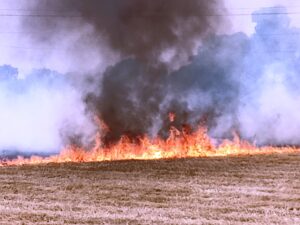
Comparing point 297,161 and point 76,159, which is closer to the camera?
point 297,161

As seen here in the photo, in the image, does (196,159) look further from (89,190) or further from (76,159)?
(89,190)

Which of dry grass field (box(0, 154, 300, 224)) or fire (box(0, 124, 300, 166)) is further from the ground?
fire (box(0, 124, 300, 166))

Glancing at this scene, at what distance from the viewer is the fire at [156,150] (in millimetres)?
29219

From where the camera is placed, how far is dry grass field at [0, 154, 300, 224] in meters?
14.0

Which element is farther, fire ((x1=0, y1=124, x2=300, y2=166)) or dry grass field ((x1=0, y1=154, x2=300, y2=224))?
fire ((x1=0, y1=124, x2=300, y2=166))

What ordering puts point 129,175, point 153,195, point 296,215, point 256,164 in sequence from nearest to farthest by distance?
point 296,215 → point 153,195 → point 129,175 → point 256,164

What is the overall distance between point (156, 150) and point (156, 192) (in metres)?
11.7

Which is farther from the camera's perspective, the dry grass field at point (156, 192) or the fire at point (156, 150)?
the fire at point (156, 150)

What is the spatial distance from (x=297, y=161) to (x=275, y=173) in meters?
3.97

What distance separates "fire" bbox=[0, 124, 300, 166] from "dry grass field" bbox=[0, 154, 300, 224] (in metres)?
2.76

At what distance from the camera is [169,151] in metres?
30.0

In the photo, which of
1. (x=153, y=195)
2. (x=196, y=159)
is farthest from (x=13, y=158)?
(x=153, y=195)

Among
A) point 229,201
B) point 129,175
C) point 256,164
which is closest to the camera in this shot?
point 229,201

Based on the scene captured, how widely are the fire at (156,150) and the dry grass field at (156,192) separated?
276 centimetres
